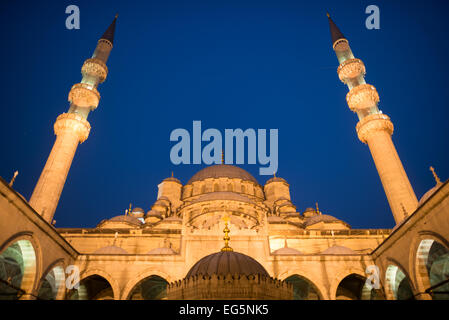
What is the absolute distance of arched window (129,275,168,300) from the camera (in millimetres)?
19828

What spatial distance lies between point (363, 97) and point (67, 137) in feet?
78.5

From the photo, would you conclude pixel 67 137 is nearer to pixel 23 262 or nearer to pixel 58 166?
pixel 58 166

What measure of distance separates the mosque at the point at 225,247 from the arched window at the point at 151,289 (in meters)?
0.08

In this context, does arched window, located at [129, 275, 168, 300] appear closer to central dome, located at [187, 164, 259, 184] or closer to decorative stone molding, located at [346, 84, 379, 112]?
central dome, located at [187, 164, 259, 184]

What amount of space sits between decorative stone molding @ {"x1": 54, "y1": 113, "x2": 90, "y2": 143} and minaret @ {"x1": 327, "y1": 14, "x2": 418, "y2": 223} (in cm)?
2223

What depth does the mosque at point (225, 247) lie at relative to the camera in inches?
Result: 430

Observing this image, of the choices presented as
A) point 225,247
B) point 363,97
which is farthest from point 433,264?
point 363,97

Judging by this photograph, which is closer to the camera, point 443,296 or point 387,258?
point 443,296

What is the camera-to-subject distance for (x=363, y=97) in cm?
2566

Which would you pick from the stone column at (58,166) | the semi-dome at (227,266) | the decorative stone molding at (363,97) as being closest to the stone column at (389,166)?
the decorative stone molding at (363,97)
